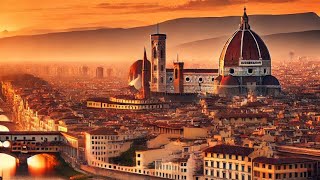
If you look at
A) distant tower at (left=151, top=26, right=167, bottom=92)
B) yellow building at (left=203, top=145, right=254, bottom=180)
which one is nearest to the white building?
yellow building at (left=203, top=145, right=254, bottom=180)

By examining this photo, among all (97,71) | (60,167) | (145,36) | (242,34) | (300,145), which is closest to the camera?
(300,145)

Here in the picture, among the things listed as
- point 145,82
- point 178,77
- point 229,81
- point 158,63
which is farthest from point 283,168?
point 158,63

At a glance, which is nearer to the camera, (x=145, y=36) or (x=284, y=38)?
(x=145, y=36)

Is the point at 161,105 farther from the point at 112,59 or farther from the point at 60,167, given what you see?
the point at 112,59

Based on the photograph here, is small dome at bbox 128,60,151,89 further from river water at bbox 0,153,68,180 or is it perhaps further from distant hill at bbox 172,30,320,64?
river water at bbox 0,153,68,180

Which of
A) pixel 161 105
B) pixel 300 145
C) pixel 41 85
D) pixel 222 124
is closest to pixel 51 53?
pixel 41 85

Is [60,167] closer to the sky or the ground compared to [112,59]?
closer to the ground

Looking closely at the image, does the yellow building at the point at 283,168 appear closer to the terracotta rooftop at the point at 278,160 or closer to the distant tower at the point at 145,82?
the terracotta rooftop at the point at 278,160

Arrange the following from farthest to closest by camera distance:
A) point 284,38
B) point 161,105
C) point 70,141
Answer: point 284,38, point 161,105, point 70,141
